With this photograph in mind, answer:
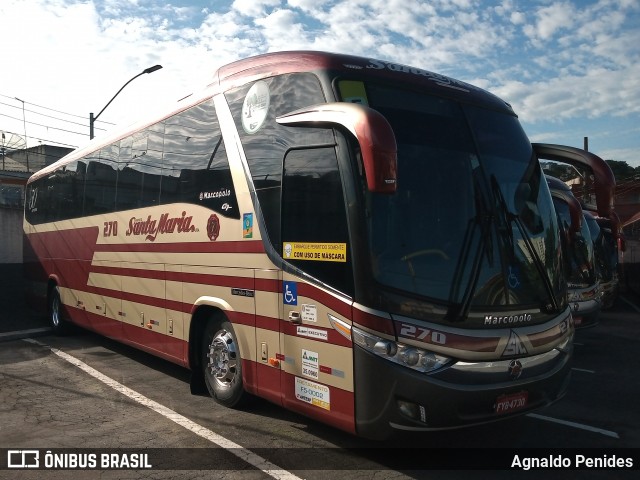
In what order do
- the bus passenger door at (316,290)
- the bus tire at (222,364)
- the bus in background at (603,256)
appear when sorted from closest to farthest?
the bus passenger door at (316,290)
the bus tire at (222,364)
the bus in background at (603,256)

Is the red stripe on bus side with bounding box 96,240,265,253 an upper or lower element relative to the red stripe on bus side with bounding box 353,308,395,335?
upper

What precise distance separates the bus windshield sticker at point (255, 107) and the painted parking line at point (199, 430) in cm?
301

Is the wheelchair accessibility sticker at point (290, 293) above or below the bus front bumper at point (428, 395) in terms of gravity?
above

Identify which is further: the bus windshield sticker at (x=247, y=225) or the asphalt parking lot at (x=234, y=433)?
the bus windshield sticker at (x=247, y=225)

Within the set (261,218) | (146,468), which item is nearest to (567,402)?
(261,218)

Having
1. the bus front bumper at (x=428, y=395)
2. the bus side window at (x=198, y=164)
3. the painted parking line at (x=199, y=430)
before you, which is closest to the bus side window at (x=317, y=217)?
the bus front bumper at (x=428, y=395)

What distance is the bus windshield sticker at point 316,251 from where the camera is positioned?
4.78m

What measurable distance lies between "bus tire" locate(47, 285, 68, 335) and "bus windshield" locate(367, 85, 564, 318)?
31.0 feet

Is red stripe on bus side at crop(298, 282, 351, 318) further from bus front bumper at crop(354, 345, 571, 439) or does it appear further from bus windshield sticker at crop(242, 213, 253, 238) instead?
bus windshield sticker at crop(242, 213, 253, 238)

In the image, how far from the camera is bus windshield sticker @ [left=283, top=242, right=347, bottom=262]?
4777mm

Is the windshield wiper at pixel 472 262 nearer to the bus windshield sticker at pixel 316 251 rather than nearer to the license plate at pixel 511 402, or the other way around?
the license plate at pixel 511 402

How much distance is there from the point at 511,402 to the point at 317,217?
218cm

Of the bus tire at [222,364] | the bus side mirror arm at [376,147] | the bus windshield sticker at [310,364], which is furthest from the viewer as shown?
the bus tire at [222,364]

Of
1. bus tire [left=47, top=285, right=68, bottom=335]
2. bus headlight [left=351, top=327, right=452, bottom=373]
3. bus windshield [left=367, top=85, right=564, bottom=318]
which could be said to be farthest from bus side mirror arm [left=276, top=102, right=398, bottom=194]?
bus tire [left=47, top=285, right=68, bottom=335]
